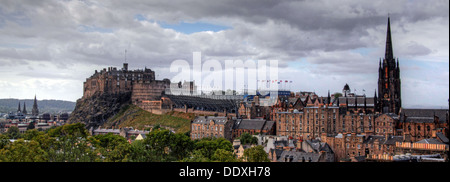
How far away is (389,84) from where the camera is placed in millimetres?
84625

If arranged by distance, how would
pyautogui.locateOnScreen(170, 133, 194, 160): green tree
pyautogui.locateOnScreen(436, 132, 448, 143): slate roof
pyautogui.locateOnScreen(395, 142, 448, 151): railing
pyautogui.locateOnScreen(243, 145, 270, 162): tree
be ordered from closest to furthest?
1. pyautogui.locateOnScreen(243, 145, 270, 162): tree
2. pyautogui.locateOnScreen(395, 142, 448, 151): railing
3. pyautogui.locateOnScreen(436, 132, 448, 143): slate roof
4. pyautogui.locateOnScreen(170, 133, 194, 160): green tree

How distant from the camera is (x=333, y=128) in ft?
257

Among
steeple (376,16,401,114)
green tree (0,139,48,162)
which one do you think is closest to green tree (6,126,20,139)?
green tree (0,139,48,162)

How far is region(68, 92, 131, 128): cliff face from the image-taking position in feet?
424

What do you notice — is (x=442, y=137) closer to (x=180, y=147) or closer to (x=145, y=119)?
(x=180, y=147)

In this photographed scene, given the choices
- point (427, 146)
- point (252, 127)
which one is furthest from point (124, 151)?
point (252, 127)

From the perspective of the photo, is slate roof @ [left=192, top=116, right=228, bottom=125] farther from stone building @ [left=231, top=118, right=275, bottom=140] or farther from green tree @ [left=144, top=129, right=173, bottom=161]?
green tree @ [left=144, top=129, right=173, bottom=161]

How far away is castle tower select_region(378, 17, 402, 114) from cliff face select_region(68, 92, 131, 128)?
253 feet

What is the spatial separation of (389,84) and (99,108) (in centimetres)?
8325

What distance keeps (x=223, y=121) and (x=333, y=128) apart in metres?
21.6
